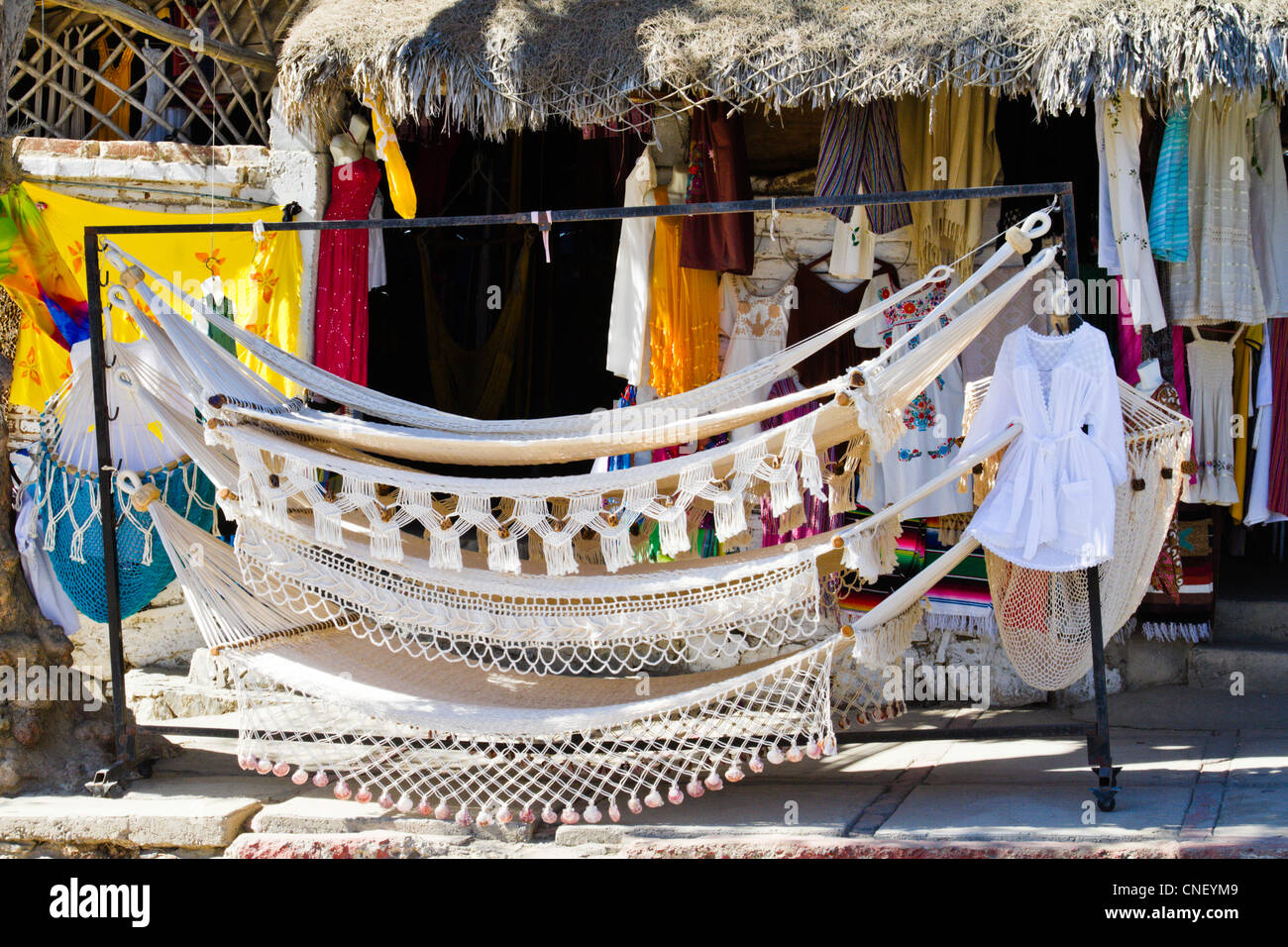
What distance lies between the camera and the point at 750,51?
13.0 ft

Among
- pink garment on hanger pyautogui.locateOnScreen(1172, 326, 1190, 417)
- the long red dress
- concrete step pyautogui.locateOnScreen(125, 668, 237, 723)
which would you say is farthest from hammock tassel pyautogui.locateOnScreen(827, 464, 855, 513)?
concrete step pyautogui.locateOnScreen(125, 668, 237, 723)

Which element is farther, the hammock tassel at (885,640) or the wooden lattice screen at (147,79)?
the wooden lattice screen at (147,79)

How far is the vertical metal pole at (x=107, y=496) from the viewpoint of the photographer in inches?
133

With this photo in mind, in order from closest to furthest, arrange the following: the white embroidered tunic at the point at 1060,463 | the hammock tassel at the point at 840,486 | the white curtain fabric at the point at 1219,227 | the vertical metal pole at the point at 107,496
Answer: the white embroidered tunic at the point at 1060,463, the hammock tassel at the point at 840,486, the vertical metal pole at the point at 107,496, the white curtain fabric at the point at 1219,227

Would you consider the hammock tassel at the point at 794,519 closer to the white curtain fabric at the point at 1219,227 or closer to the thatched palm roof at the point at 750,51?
the thatched palm roof at the point at 750,51

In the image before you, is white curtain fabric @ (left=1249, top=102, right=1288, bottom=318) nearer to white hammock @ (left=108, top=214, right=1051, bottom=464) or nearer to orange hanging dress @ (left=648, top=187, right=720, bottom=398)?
white hammock @ (left=108, top=214, right=1051, bottom=464)

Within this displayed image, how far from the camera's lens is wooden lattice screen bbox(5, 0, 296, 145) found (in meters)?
5.17

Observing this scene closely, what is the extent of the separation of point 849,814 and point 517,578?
1.08 metres

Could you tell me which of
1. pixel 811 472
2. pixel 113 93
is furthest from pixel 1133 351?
pixel 113 93

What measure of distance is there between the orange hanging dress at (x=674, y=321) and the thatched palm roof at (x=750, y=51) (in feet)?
1.90

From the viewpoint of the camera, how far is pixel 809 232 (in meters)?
4.61

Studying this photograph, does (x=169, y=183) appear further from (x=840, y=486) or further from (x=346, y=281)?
(x=840, y=486)

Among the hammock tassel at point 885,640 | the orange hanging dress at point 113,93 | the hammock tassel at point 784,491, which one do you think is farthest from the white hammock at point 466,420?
the orange hanging dress at point 113,93

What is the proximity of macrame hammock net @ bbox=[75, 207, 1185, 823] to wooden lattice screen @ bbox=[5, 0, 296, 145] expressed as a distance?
206 centimetres
